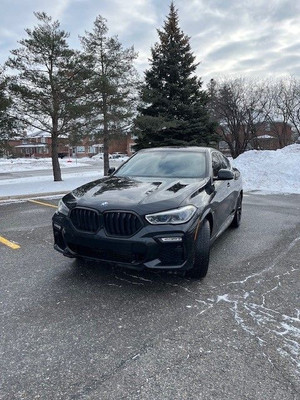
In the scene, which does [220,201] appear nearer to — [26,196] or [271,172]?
[26,196]

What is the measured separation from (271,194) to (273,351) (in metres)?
9.16

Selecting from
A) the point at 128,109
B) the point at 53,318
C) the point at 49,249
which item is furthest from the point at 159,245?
the point at 128,109

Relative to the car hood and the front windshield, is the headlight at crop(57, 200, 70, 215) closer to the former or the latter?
the car hood

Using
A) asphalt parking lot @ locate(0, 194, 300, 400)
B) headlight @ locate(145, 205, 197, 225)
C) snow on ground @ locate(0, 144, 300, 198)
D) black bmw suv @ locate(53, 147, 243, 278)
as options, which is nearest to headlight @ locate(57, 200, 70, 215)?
black bmw suv @ locate(53, 147, 243, 278)

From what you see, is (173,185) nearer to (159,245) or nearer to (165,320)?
(159,245)

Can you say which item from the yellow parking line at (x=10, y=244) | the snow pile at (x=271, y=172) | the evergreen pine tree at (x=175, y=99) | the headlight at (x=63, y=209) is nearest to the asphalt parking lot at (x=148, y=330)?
the yellow parking line at (x=10, y=244)

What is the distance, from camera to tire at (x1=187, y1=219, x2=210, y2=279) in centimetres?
339

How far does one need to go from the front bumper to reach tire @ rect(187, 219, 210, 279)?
0.17m

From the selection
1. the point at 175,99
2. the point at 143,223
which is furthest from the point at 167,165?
the point at 175,99

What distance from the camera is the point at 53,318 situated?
289cm

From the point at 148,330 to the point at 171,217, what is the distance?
1102 mm

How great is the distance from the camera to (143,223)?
312 centimetres

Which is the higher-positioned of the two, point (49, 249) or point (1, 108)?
point (1, 108)

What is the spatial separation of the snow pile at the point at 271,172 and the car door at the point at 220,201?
731 centimetres
